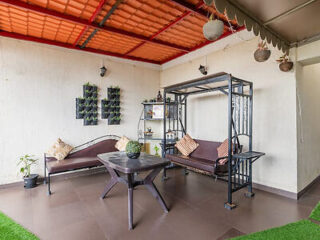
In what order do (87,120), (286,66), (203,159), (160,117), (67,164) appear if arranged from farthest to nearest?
(160,117) < (87,120) < (203,159) < (67,164) < (286,66)

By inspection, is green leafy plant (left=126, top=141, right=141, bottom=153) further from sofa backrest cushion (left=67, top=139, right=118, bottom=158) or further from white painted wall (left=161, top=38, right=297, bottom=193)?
white painted wall (left=161, top=38, right=297, bottom=193)

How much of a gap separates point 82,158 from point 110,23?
123 inches

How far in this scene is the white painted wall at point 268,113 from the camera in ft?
10.7

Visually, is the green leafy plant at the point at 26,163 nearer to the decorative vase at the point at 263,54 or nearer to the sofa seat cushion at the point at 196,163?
the sofa seat cushion at the point at 196,163

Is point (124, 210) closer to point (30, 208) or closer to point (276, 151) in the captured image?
point (30, 208)

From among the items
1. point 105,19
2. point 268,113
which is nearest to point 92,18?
point 105,19

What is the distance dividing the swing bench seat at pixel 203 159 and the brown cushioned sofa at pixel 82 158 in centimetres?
176

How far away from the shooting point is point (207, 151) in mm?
4121

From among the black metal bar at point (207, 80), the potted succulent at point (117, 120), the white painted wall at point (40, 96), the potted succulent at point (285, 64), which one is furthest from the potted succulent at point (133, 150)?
the potted succulent at point (285, 64)

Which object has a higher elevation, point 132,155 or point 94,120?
point 94,120

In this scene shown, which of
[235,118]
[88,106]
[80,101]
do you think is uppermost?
[80,101]

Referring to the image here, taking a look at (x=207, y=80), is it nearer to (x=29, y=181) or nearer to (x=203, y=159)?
(x=203, y=159)

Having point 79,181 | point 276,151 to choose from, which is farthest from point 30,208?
point 276,151

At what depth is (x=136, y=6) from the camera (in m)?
3.06
